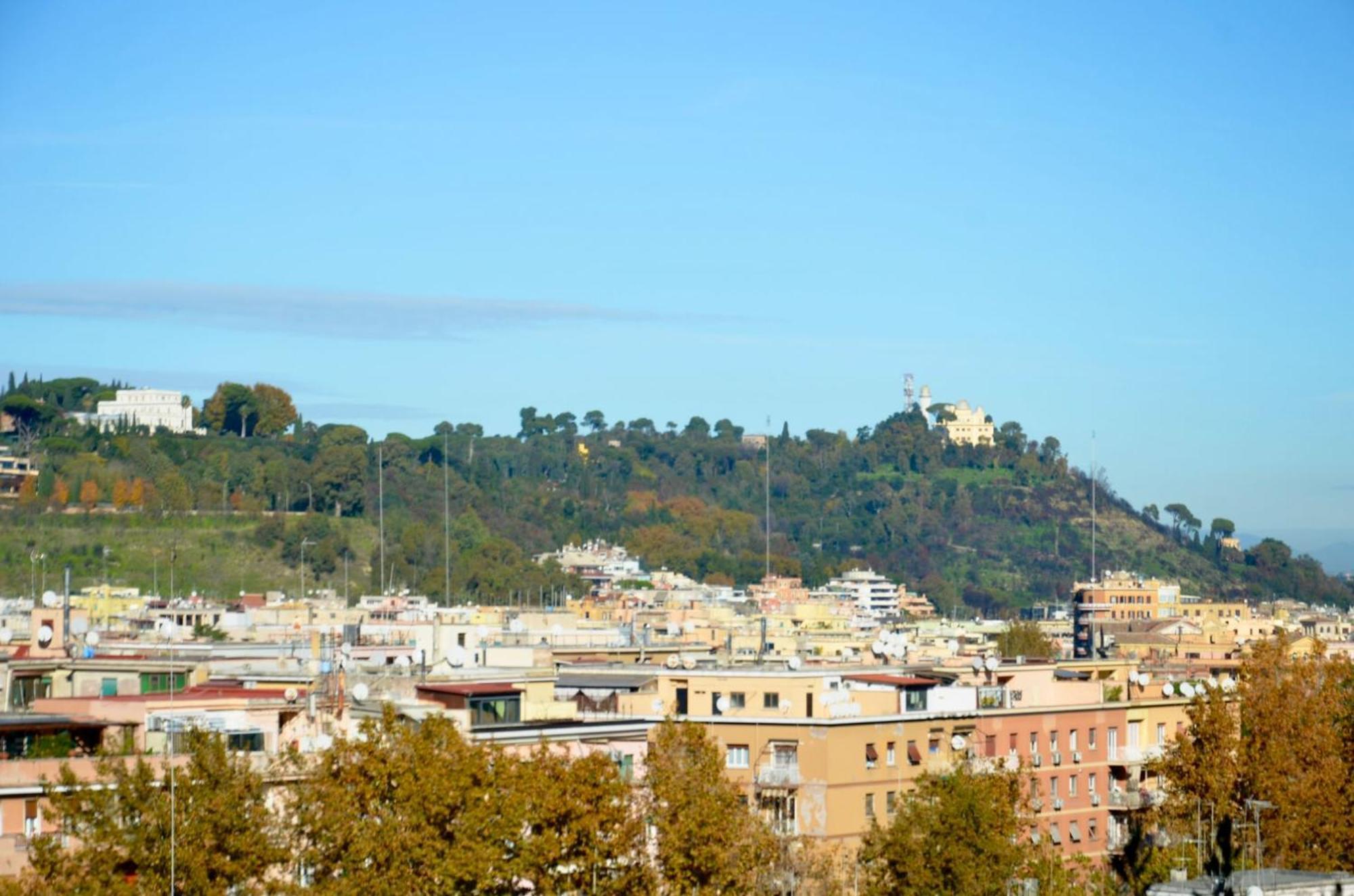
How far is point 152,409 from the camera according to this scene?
6855 inches

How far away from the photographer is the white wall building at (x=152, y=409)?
172625mm

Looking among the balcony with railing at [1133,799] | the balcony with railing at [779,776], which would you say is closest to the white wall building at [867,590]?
the balcony with railing at [1133,799]

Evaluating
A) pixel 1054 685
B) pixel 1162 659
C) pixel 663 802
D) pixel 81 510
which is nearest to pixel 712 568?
pixel 81 510

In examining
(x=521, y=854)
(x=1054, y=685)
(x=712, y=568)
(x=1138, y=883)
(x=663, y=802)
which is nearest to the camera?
(x=521, y=854)

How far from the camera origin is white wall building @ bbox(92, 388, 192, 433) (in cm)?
17262

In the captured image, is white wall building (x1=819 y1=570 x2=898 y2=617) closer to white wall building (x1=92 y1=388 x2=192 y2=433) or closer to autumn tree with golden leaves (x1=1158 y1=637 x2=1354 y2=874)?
white wall building (x1=92 y1=388 x2=192 y2=433)

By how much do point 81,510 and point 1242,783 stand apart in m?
101

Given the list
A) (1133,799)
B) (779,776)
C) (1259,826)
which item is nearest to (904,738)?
(779,776)

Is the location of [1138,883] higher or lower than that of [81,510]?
lower

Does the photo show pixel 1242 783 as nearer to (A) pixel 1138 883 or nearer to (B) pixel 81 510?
(A) pixel 1138 883

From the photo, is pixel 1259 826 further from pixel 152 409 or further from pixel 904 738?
pixel 152 409

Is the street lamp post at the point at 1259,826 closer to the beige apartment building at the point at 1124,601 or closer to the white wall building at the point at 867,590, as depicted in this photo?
the beige apartment building at the point at 1124,601

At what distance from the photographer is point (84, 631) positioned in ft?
116

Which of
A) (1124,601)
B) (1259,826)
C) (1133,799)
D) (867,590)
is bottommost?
(1133,799)
